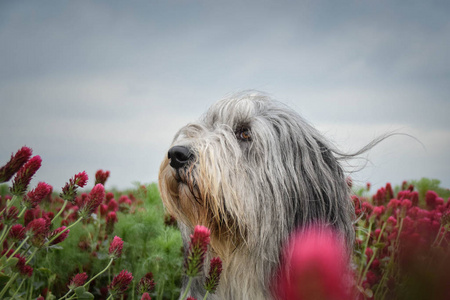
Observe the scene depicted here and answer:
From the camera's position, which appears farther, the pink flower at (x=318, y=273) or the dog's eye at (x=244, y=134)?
the dog's eye at (x=244, y=134)

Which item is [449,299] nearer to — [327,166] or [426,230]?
[426,230]

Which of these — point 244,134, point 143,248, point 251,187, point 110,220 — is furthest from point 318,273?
point 143,248

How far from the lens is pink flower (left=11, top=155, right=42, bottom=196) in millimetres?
2334

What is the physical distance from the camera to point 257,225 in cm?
310

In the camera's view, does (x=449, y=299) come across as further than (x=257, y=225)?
No

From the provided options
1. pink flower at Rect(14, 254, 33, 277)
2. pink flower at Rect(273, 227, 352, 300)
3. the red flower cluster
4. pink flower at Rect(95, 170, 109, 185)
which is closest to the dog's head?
pink flower at Rect(95, 170, 109, 185)

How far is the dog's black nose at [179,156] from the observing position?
2.90 meters

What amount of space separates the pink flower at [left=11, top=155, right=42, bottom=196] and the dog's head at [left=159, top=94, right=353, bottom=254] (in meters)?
0.87

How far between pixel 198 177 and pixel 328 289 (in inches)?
102

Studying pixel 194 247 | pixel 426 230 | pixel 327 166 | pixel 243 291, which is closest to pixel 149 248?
pixel 243 291

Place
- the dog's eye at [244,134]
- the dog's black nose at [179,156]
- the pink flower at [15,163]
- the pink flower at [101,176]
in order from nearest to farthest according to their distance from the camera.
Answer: the pink flower at [15,163]
the dog's black nose at [179,156]
the pink flower at [101,176]
the dog's eye at [244,134]

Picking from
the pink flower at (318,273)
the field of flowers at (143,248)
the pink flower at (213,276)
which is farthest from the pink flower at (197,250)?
the pink flower at (318,273)

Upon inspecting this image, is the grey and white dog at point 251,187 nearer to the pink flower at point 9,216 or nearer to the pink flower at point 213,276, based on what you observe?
the pink flower at point 213,276

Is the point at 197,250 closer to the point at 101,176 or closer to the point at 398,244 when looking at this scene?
the point at 398,244
